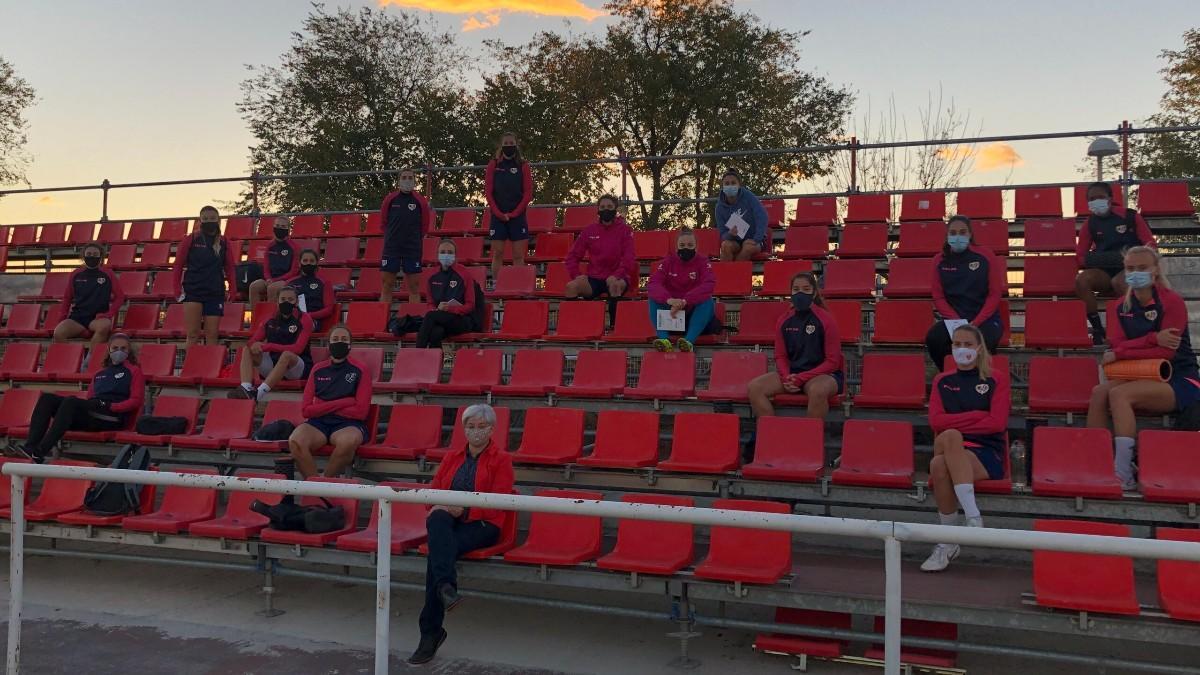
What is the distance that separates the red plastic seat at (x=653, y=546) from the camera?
500 centimetres

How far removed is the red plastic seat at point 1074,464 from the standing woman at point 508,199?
6.56 meters

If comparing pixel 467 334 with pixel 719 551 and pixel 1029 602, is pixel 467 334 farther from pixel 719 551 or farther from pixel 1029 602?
pixel 1029 602

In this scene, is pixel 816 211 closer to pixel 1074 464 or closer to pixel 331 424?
pixel 1074 464

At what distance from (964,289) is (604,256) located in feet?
12.3

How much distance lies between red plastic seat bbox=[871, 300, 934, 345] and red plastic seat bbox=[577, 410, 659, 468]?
2541 millimetres

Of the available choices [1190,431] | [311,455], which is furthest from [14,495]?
[1190,431]

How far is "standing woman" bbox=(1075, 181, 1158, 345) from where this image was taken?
25.9ft

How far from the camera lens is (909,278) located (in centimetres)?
892

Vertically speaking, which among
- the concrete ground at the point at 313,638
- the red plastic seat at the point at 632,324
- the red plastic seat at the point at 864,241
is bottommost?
the concrete ground at the point at 313,638

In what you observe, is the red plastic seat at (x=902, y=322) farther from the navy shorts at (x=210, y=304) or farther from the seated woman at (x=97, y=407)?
Result: the navy shorts at (x=210, y=304)

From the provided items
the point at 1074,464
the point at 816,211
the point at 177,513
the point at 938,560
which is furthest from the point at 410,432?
the point at 816,211

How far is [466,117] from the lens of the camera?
26516mm

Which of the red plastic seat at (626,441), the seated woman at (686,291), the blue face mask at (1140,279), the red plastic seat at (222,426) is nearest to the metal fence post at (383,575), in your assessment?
the red plastic seat at (626,441)

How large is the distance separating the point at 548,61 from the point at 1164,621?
2471 cm
